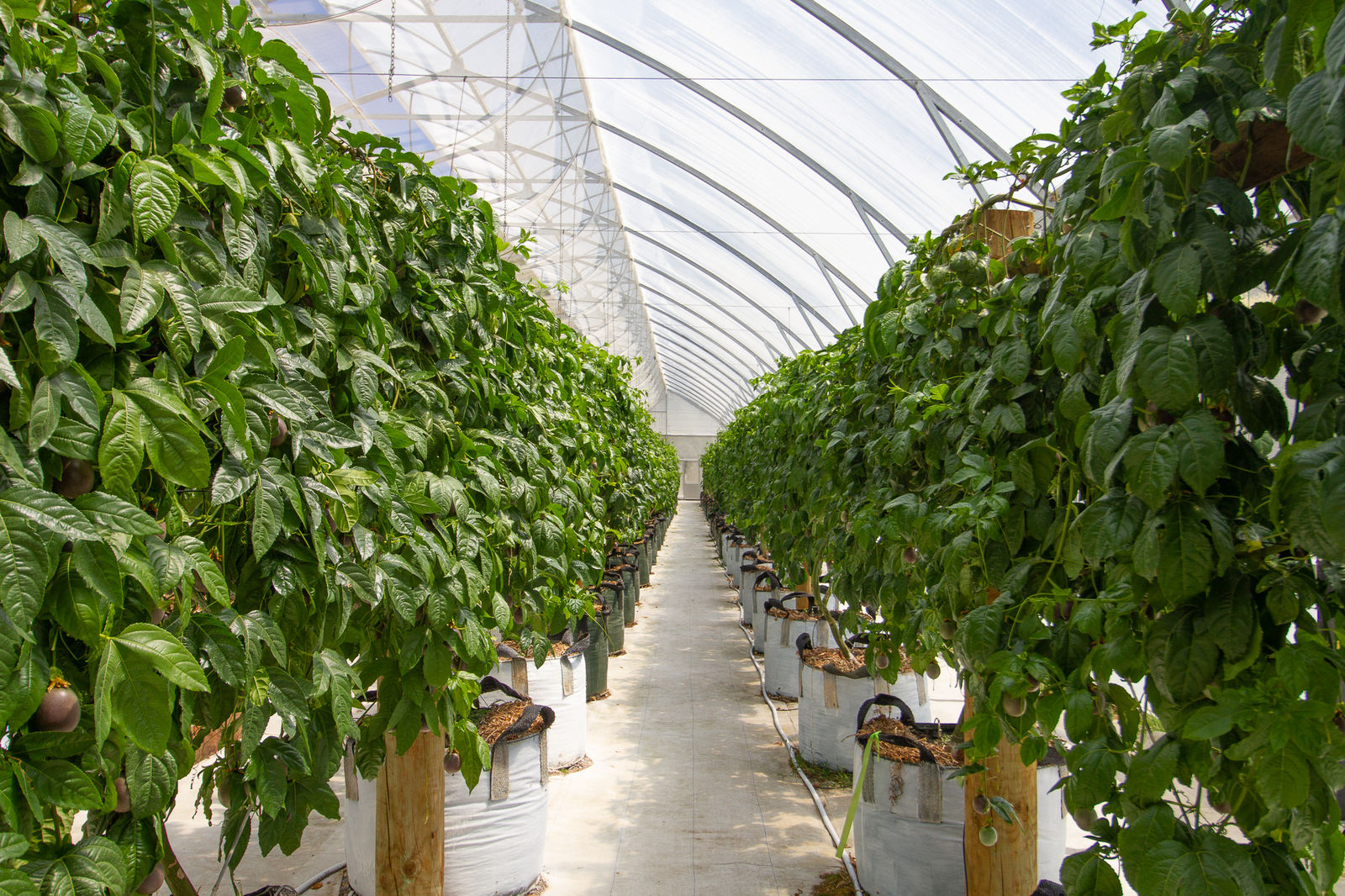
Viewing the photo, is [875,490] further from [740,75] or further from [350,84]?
[350,84]

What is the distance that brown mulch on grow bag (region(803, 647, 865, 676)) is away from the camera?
4262 mm

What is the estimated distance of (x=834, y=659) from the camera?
4672mm

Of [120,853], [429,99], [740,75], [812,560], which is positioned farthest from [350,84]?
[120,853]

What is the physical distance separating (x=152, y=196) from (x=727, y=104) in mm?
5853

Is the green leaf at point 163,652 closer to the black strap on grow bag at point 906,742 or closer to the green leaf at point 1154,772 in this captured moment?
the green leaf at point 1154,772

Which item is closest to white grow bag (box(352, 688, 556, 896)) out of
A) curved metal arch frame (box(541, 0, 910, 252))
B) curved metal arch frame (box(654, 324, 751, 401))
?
curved metal arch frame (box(541, 0, 910, 252))

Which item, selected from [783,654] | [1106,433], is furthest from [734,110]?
[1106,433]

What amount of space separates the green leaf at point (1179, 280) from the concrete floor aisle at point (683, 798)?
9.22 ft

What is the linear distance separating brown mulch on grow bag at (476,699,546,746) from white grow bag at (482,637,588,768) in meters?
0.09

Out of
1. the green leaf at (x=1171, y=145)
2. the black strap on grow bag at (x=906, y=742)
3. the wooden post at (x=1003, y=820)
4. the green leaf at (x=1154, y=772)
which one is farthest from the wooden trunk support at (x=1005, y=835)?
the green leaf at (x=1171, y=145)

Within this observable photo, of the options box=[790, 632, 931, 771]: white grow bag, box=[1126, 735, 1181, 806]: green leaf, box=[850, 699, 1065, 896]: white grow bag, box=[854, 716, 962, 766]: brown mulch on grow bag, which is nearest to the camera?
box=[1126, 735, 1181, 806]: green leaf

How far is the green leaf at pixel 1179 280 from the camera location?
0.98m

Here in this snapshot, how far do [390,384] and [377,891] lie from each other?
156 centimetres

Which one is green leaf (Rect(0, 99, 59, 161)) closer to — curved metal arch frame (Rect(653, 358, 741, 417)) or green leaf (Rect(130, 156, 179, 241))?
green leaf (Rect(130, 156, 179, 241))
